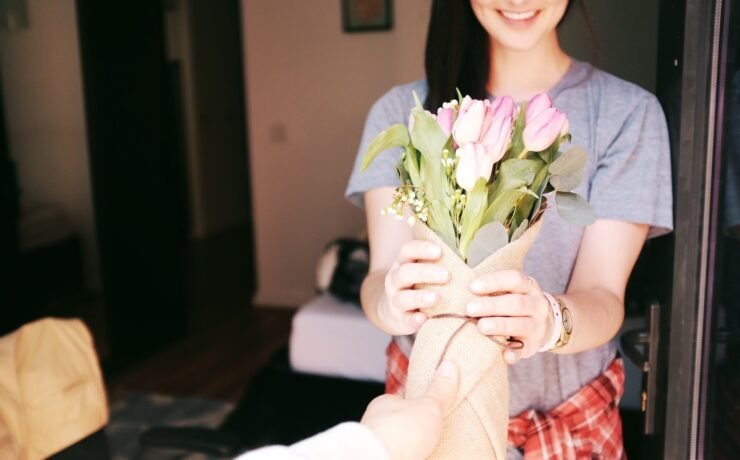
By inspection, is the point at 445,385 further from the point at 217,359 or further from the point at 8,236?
the point at 217,359

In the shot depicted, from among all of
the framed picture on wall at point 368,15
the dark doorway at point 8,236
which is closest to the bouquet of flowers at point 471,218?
the framed picture on wall at point 368,15

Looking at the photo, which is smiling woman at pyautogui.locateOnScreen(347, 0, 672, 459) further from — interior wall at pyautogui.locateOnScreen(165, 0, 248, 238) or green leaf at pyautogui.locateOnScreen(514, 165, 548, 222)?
interior wall at pyautogui.locateOnScreen(165, 0, 248, 238)

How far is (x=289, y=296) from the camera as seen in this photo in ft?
13.5

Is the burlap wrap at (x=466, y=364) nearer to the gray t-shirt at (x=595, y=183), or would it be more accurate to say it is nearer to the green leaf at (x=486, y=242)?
the green leaf at (x=486, y=242)

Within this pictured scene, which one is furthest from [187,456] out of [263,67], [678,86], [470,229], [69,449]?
[263,67]

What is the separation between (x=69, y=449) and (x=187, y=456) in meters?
0.36

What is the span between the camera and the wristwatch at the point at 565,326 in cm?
75

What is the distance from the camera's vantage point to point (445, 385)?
0.67m

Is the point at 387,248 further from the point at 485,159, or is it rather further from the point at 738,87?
the point at 738,87

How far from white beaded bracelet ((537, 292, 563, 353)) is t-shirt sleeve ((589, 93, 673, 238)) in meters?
0.21

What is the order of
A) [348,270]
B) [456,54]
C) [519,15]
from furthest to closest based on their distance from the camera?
[348,270] < [456,54] < [519,15]

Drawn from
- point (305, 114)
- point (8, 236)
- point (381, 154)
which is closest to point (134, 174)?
point (8, 236)

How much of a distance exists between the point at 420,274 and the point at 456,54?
1.38 feet

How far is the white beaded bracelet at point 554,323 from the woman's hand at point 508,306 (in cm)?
3
